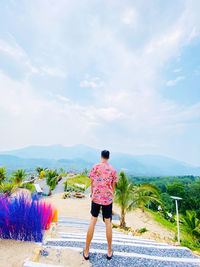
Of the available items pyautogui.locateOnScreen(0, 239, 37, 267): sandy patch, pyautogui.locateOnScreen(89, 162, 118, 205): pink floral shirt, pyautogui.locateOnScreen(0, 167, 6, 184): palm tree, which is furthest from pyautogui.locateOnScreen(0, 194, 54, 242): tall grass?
pyautogui.locateOnScreen(0, 167, 6, 184): palm tree

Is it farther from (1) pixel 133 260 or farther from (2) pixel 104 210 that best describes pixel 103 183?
(1) pixel 133 260

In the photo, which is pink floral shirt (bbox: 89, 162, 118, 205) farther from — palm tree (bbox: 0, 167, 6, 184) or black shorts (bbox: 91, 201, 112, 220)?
palm tree (bbox: 0, 167, 6, 184)

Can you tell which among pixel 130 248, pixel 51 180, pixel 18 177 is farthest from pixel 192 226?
pixel 18 177

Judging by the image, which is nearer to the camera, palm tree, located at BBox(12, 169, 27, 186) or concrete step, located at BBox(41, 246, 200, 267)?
concrete step, located at BBox(41, 246, 200, 267)

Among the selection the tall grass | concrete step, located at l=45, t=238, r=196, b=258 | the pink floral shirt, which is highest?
the pink floral shirt

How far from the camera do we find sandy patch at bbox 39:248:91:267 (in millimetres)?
1825

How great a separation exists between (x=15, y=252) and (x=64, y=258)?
2.51 feet

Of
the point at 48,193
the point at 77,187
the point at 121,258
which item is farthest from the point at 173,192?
the point at 121,258

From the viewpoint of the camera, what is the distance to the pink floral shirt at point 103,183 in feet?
7.07

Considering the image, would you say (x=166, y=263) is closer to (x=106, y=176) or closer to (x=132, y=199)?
(x=106, y=176)

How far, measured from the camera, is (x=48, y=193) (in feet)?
42.9

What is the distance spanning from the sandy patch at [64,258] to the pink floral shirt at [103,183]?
2.60ft

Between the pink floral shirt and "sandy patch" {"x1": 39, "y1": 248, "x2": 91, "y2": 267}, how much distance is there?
0.79 metres

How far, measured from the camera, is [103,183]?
2203mm
